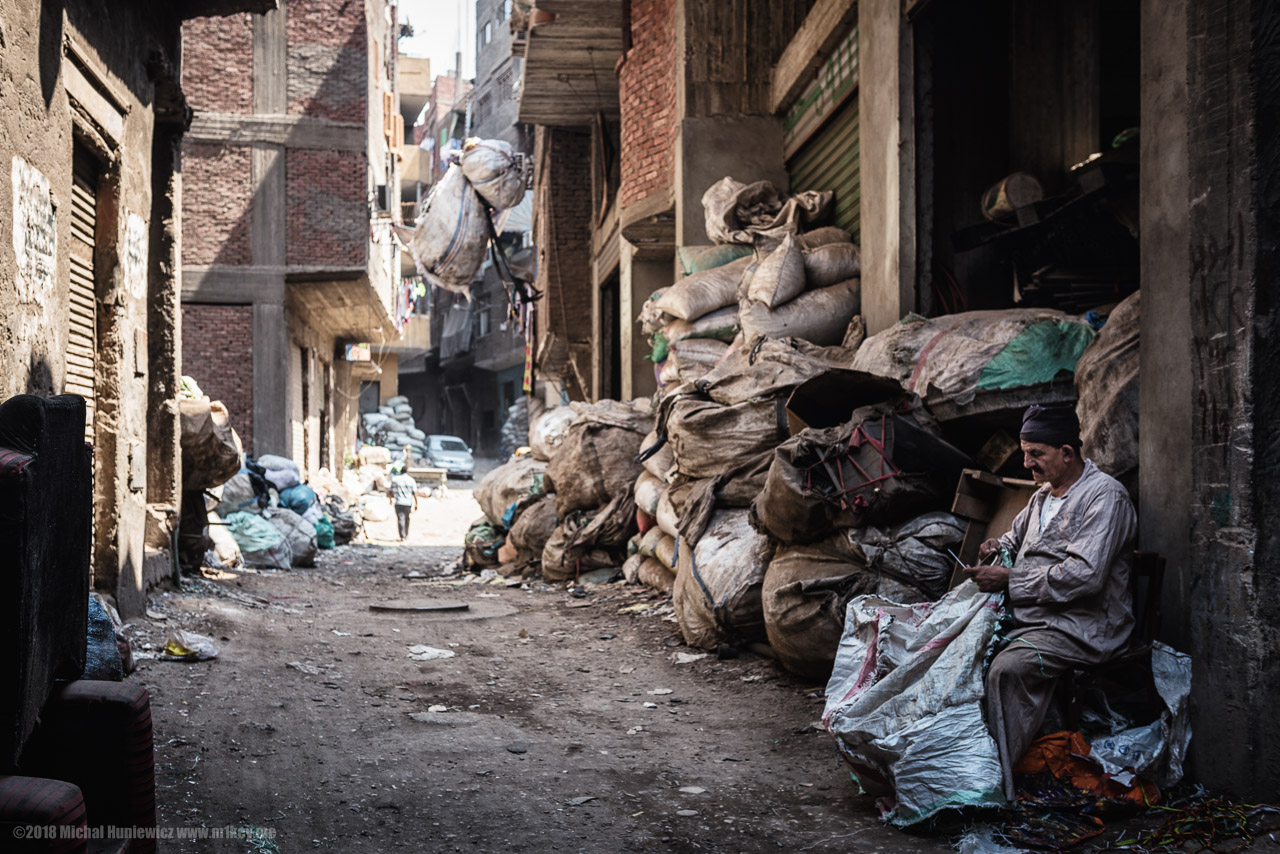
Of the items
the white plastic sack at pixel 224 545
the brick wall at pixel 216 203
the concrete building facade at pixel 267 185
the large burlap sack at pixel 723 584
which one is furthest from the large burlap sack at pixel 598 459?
the brick wall at pixel 216 203

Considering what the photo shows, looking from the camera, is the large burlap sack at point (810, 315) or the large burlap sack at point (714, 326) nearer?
the large burlap sack at point (810, 315)

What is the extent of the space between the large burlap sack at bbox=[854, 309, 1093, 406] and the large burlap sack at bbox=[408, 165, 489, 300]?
10.1m

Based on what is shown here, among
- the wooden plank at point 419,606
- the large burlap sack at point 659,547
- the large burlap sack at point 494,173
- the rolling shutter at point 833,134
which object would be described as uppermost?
the large burlap sack at point 494,173

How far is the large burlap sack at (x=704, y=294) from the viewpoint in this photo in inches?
298

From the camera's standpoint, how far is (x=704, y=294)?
757 centimetres

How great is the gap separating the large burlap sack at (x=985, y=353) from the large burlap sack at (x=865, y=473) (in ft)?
0.81

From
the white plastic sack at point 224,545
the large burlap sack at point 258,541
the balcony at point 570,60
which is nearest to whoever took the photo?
the white plastic sack at point 224,545

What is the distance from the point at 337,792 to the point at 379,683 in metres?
1.71

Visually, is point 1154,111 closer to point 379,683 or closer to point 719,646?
point 719,646

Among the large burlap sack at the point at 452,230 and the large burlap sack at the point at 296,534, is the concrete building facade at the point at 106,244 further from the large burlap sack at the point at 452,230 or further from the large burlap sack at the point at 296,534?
the large burlap sack at the point at 452,230

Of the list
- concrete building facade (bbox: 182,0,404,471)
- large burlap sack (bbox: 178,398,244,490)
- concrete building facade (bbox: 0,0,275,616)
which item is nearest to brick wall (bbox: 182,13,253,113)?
concrete building facade (bbox: 182,0,404,471)

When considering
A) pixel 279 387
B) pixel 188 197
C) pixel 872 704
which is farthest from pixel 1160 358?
pixel 188 197

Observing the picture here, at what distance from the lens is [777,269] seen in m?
6.67

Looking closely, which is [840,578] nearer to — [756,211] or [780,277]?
[780,277]
